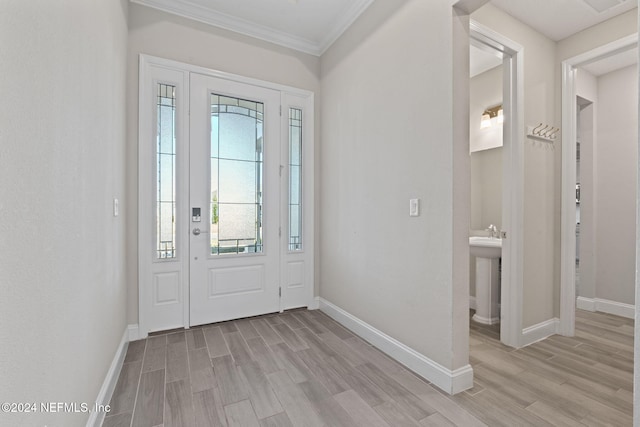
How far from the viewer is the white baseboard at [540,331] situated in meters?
2.57

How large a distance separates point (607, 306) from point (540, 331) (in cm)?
150

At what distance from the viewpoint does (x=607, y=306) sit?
3.40 metres


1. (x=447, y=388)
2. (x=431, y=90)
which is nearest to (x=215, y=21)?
(x=431, y=90)

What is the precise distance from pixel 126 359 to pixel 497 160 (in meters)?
4.28

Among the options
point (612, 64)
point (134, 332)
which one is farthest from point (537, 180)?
point (134, 332)

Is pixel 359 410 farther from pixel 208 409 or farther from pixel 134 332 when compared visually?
pixel 134 332

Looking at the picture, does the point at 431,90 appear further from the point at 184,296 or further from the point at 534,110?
the point at 184,296

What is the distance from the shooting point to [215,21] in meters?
2.99

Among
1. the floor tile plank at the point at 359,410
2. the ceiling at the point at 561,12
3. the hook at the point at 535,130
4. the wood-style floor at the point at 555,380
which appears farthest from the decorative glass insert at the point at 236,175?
the hook at the point at 535,130

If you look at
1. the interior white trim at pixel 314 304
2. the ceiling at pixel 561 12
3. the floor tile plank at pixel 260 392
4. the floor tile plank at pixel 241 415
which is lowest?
the floor tile plank at pixel 241 415

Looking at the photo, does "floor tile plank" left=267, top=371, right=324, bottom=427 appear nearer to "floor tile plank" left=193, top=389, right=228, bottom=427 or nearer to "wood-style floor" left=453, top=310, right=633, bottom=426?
"floor tile plank" left=193, top=389, right=228, bottom=427

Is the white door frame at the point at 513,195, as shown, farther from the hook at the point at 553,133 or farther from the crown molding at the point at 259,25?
the crown molding at the point at 259,25

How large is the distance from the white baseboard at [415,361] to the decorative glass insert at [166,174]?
6.29 feet

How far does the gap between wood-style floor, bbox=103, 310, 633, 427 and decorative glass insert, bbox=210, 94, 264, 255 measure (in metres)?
0.96
